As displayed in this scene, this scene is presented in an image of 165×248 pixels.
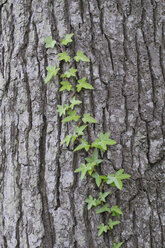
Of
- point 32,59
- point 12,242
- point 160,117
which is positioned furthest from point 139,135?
point 12,242

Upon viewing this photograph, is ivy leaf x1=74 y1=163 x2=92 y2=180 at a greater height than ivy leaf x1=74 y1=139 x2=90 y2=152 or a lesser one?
lesser

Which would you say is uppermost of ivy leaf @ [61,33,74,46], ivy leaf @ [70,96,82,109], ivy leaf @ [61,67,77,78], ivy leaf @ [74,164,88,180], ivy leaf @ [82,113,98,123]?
ivy leaf @ [61,33,74,46]

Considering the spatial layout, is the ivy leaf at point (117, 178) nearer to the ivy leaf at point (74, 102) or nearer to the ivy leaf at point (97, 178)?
the ivy leaf at point (97, 178)

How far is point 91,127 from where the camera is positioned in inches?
66.9

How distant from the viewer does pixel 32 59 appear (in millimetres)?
1770

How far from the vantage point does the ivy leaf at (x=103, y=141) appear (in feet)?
5.33

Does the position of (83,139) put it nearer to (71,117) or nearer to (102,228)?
(71,117)

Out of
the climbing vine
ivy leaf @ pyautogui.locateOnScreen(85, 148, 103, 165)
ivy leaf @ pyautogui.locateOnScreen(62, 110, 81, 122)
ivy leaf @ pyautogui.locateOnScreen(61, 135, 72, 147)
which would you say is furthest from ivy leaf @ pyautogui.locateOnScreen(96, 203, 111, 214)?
ivy leaf @ pyautogui.locateOnScreen(62, 110, 81, 122)

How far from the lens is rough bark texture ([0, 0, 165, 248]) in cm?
168

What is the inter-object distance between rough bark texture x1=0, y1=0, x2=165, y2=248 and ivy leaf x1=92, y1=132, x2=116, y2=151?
5cm

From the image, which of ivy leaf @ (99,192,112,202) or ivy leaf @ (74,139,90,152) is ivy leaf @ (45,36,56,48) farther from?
ivy leaf @ (99,192,112,202)

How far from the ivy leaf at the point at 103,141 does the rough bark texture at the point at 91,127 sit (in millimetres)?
55

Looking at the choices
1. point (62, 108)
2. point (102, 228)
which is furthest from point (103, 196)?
point (62, 108)

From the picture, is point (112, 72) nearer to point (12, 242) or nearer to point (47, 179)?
point (47, 179)
